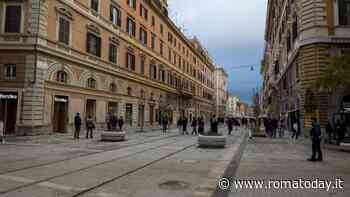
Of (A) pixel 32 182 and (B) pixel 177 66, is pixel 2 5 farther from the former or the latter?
(B) pixel 177 66

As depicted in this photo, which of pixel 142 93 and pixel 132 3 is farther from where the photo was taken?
pixel 142 93

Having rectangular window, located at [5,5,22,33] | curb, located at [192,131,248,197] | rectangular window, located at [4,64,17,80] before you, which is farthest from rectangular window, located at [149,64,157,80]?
curb, located at [192,131,248,197]

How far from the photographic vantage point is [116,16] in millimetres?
33719

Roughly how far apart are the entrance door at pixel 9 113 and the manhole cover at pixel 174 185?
18066 mm

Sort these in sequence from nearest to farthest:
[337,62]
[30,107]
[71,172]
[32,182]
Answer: [32,182], [71,172], [337,62], [30,107]

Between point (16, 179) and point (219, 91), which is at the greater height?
point (219, 91)

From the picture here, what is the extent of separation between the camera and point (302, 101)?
25.8 meters

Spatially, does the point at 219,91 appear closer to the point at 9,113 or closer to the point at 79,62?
the point at 79,62

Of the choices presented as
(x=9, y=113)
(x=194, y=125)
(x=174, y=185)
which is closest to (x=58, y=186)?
(x=174, y=185)

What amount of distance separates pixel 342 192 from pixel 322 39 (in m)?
20.4

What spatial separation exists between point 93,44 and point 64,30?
14.9 ft

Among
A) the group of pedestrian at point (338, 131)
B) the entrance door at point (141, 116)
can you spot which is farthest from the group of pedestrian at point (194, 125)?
the group of pedestrian at point (338, 131)

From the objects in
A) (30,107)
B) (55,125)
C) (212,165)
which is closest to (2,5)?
(30,107)

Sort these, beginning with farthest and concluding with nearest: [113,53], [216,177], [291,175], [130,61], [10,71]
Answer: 1. [130,61]
2. [113,53]
3. [10,71]
4. [291,175]
5. [216,177]
